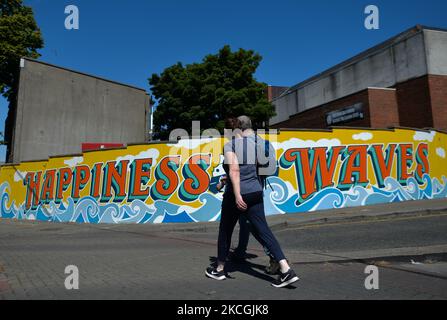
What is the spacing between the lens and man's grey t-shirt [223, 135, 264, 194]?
381 cm

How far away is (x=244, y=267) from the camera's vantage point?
4.68 meters

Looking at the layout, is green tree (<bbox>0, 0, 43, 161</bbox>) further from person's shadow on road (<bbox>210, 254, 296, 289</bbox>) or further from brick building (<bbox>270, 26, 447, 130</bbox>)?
person's shadow on road (<bbox>210, 254, 296, 289</bbox>)

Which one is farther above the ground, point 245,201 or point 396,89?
point 396,89

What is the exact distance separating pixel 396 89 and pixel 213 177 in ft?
53.8

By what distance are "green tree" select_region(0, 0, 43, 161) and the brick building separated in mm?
20191

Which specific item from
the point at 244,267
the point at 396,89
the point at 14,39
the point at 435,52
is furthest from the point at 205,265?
the point at 14,39

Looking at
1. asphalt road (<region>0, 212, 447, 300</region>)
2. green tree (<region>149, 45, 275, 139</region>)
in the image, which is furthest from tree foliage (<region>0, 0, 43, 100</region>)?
asphalt road (<region>0, 212, 447, 300</region>)

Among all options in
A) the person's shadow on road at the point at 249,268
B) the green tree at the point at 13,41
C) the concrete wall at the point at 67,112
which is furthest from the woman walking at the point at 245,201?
the green tree at the point at 13,41

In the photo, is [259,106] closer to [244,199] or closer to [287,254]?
[287,254]

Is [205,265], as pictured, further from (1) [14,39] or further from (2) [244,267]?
(1) [14,39]

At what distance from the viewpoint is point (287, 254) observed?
18.0ft

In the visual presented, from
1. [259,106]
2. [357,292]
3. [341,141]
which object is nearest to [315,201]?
[341,141]
